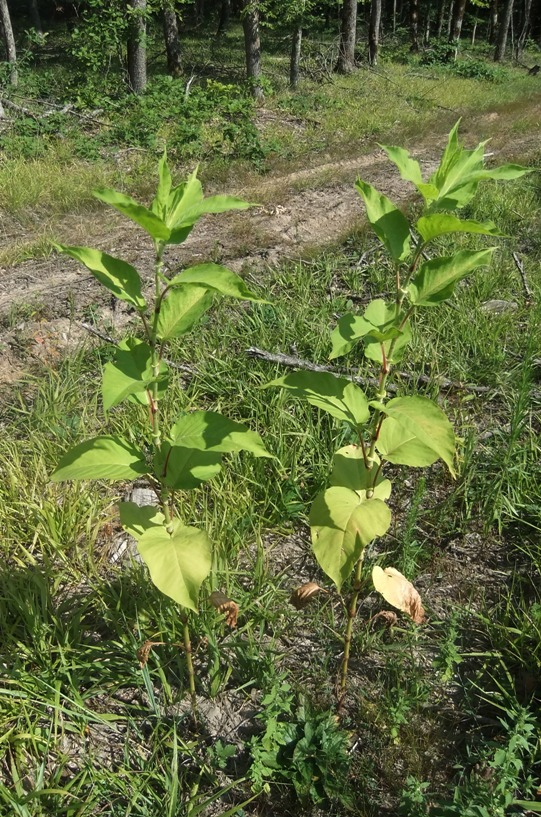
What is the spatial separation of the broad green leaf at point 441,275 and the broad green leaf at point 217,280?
1.54 feet

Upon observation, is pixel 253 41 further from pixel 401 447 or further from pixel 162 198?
pixel 401 447

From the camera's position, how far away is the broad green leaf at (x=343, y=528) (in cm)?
160

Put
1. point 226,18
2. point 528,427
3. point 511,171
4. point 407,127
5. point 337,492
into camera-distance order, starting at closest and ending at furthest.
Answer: point 511,171 < point 337,492 < point 528,427 < point 407,127 < point 226,18

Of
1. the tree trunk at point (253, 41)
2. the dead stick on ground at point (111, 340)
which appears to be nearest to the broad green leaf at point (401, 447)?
the dead stick on ground at point (111, 340)

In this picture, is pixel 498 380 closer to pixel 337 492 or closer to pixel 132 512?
pixel 337 492

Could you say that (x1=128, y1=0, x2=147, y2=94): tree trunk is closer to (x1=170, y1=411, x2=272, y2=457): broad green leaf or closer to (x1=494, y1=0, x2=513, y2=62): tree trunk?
(x1=170, y1=411, x2=272, y2=457): broad green leaf

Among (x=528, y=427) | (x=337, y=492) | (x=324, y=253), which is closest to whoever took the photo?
(x=337, y=492)

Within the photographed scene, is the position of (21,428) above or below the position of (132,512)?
below

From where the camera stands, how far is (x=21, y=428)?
132 inches

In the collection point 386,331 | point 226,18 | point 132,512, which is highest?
point 226,18

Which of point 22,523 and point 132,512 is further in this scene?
point 22,523

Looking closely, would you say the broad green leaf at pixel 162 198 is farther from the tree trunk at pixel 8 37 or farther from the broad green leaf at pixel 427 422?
the tree trunk at pixel 8 37

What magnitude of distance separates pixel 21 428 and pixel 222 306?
1.69m

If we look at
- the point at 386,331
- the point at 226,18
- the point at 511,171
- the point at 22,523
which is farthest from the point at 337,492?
the point at 226,18
